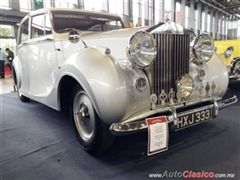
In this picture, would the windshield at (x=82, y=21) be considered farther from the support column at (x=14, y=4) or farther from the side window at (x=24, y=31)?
the support column at (x=14, y=4)

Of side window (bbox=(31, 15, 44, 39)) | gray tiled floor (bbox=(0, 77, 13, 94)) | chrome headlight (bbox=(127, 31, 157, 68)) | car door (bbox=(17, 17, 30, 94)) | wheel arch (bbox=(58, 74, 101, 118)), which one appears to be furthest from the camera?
gray tiled floor (bbox=(0, 77, 13, 94))

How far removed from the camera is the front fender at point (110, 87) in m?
1.52

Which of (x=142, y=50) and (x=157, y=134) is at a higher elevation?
(x=142, y=50)

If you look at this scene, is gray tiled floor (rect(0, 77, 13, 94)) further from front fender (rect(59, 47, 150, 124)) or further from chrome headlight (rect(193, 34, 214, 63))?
chrome headlight (rect(193, 34, 214, 63))

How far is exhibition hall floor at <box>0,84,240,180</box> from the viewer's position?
65.2 inches

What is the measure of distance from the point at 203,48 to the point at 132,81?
875 mm

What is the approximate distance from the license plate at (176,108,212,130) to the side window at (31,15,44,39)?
199 centimetres

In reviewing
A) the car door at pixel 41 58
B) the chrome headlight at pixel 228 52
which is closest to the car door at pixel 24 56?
the car door at pixel 41 58

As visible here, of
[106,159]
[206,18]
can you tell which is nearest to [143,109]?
[106,159]

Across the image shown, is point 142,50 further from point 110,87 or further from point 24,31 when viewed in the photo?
point 24,31

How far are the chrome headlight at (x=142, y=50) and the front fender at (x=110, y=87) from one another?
0.26ft

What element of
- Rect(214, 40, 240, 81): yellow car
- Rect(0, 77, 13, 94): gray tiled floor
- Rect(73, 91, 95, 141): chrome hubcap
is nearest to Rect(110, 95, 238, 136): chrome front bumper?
Rect(73, 91, 95, 141): chrome hubcap

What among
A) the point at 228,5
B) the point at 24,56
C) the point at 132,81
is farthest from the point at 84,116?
the point at 228,5

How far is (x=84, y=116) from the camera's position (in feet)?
6.14
